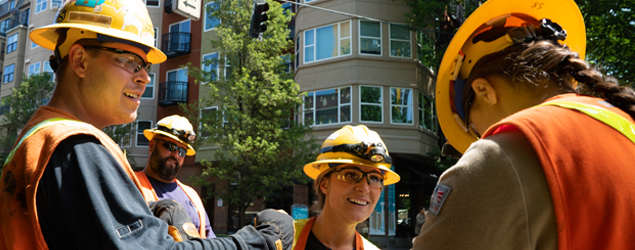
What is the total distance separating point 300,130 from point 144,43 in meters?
17.6

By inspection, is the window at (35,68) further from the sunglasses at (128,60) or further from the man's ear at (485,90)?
the man's ear at (485,90)

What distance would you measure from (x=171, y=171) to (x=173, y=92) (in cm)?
2631

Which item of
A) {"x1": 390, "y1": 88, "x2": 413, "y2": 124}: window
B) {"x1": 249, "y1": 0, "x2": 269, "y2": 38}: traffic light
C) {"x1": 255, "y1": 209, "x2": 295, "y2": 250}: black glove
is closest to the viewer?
{"x1": 255, "y1": 209, "x2": 295, "y2": 250}: black glove

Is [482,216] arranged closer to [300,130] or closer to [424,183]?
[300,130]

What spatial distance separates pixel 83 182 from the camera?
69.5 inches

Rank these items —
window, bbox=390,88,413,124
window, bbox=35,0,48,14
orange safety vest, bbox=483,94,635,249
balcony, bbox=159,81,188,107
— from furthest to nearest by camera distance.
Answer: window, bbox=35,0,48,14, balcony, bbox=159,81,188,107, window, bbox=390,88,413,124, orange safety vest, bbox=483,94,635,249

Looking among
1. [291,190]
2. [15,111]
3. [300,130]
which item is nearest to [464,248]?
[300,130]

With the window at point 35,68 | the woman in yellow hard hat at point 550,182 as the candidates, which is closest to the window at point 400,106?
the woman in yellow hard hat at point 550,182

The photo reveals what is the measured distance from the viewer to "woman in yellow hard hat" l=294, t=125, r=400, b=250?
3.90 meters

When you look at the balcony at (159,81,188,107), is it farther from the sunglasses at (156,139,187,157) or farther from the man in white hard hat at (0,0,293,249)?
the man in white hard hat at (0,0,293,249)

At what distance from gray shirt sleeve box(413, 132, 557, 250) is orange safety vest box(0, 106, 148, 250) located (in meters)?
1.33

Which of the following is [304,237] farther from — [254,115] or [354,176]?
[254,115]

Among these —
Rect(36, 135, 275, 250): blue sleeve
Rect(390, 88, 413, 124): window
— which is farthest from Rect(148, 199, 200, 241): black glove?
Rect(390, 88, 413, 124): window

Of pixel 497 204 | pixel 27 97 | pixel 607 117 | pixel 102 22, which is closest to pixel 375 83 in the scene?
pixel 102 22
